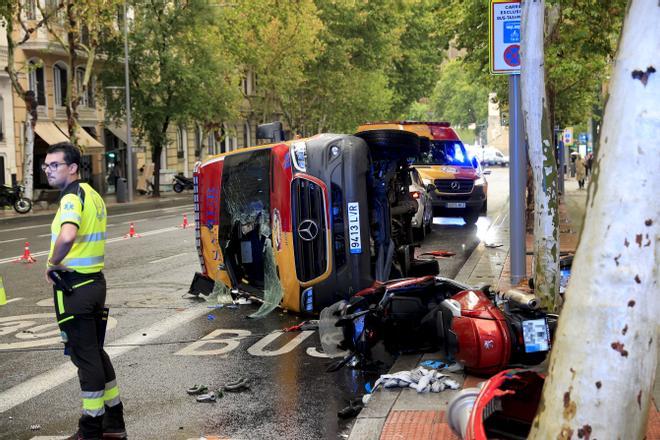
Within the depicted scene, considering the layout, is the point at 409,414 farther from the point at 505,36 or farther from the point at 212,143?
the point at 212,143

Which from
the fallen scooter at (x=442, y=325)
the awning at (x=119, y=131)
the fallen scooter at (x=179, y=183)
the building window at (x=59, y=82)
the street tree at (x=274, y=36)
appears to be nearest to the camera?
the fallen scooter at (x=442, y=325)

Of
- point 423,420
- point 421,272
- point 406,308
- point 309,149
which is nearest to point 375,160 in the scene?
point 309,149

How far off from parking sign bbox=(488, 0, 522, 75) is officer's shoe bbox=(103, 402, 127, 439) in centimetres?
617

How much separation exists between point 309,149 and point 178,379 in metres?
2.90

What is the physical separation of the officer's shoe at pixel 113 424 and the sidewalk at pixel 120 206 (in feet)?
72.9

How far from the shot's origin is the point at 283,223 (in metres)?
9.13

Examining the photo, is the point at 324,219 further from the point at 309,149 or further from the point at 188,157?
the point at 188,157

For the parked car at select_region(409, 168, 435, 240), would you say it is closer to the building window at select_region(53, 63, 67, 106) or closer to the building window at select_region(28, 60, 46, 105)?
the building window at select_region(28, 60, 46, 105)

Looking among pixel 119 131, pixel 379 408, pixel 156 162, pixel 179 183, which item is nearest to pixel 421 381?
pixel 379 408

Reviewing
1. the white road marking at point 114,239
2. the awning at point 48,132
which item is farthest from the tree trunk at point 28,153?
the white road marking at point 114,239

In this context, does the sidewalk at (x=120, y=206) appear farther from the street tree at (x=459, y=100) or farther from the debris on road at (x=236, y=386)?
the street tree at (x=459, y=100)

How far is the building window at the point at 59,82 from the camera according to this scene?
129 ft

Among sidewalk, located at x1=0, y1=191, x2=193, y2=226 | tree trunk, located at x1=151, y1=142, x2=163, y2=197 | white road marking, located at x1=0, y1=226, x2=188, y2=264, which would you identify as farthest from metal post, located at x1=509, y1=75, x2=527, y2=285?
tree trunk, located at x1=151, y1=142, x2=163, y2=197

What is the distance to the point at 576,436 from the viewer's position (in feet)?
11.2
